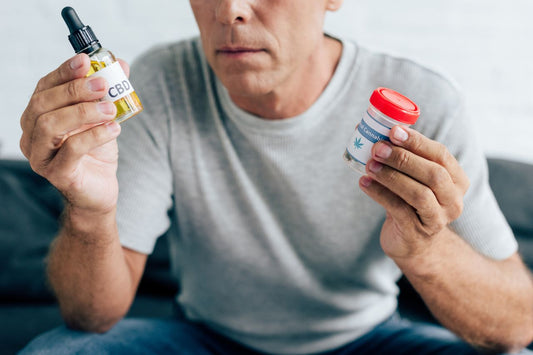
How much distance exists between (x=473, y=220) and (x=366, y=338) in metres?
0.41

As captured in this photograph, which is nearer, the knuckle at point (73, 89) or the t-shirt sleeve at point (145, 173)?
the knuckle at point (73, 89)

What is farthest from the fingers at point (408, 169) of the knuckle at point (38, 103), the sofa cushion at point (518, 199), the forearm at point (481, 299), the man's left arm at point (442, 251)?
the sofa cushion at point (518, 199)

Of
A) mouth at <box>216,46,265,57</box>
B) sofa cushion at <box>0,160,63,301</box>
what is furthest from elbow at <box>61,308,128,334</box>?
sofa cushion at <box>0,160,63,301</box>

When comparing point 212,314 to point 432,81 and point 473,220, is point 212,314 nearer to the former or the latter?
point 473,220

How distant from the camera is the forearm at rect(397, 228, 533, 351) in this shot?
1.02 meters

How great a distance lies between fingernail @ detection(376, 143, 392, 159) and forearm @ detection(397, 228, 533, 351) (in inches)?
14.0

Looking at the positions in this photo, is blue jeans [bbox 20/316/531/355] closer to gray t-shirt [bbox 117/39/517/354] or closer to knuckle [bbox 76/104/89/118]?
gray t-shirt [bbox 117/39/517/354]

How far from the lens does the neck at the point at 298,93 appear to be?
112cm

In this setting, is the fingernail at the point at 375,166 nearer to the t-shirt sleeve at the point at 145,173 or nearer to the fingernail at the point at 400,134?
the fingernail at the point at 400,134

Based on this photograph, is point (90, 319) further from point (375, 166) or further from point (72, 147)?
point (375, 166)

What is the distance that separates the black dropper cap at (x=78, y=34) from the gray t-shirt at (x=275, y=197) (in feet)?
1.24

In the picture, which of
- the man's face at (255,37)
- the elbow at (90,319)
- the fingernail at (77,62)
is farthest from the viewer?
the elbow at (90,319)

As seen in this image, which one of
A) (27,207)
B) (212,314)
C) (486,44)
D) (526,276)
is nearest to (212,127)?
(212,314)

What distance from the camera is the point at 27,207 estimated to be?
1.73 metres
